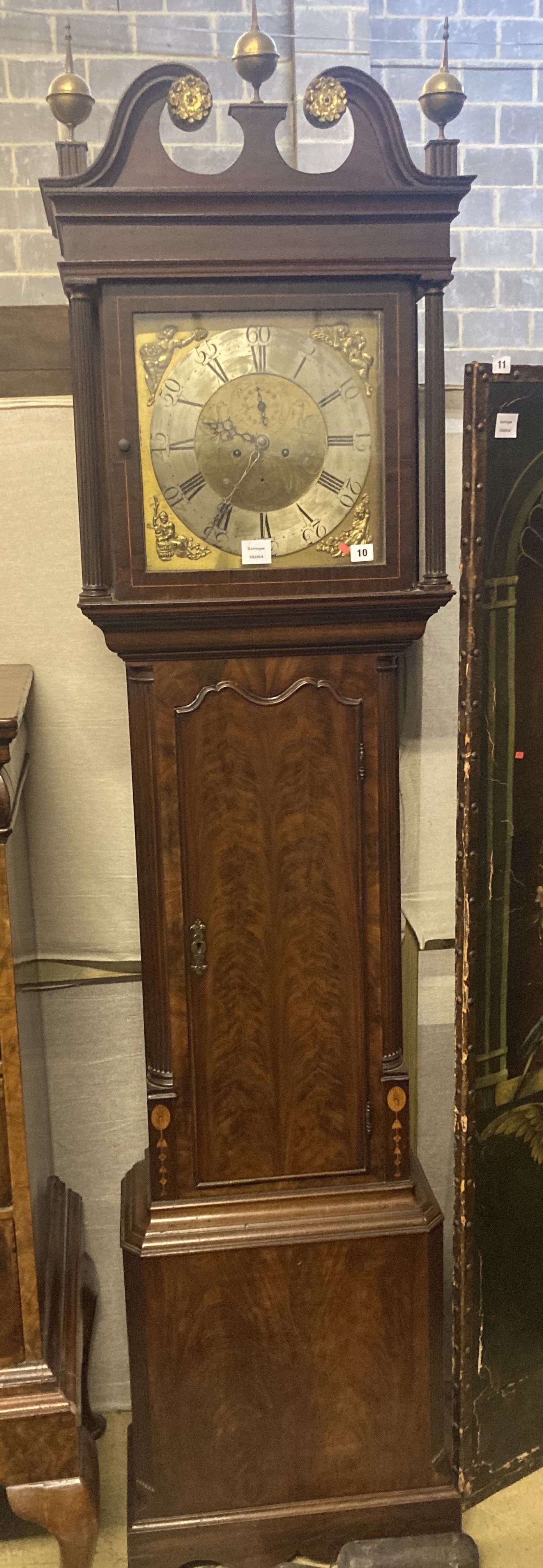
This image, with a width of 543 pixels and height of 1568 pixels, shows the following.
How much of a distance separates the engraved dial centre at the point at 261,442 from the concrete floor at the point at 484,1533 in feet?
5.48

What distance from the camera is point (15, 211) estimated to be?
9.89 ft

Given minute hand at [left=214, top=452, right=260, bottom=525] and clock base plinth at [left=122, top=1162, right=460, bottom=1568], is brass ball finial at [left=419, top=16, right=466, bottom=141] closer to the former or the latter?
minute hand at [left=214, top=452, right=260, bottom=525]

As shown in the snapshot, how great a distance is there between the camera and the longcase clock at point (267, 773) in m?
1.51

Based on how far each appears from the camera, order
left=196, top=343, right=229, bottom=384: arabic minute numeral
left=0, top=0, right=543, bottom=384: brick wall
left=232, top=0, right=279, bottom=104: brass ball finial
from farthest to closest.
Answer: left=0, top=0, right=543, bottom=384: brick wall, left=196, top=343, right=229, bottom=384: arabic minute numeral, left=232, top=0, right=279, bottom=104: brass ball finial

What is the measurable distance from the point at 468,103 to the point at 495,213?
0.98 feet

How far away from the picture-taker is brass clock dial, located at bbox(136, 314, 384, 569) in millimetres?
1545

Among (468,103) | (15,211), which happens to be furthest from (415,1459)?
(468,103)

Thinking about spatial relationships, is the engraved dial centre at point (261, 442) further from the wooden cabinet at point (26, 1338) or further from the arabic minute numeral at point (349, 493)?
the wooden cabinet at point (26, 1338)

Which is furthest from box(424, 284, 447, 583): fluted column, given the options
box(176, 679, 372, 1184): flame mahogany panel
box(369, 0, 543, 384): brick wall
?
box(369, 0, 543, 384): brick wall

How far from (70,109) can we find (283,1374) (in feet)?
5.99

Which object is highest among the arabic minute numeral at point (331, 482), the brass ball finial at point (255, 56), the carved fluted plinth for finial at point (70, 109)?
the brass ball finial at point (255, 56)

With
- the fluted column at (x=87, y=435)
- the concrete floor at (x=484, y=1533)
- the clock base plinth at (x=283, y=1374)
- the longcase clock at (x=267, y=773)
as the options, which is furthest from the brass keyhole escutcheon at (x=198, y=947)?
the concrete floor at (x=484, y=1533)

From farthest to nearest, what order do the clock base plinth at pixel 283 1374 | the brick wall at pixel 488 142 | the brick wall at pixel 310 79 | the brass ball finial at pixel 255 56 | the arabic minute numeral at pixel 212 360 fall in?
the brick wall at pixel 488 142
the brick wall at pixel 310 79
the clock base plinth at pixel 283 1374
the arabic minute numeral at pixel 212 360
the brass ball finial at pixel 255 56

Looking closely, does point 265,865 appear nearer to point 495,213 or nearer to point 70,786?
point 70,786
